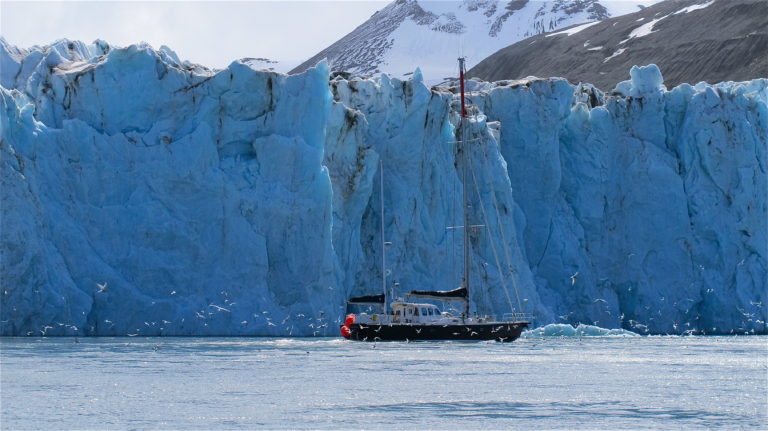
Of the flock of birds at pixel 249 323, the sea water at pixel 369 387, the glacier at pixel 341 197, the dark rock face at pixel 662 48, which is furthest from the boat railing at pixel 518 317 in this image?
the dark rock face at pixel 662 48

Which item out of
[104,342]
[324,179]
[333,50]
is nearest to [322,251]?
[324,179]

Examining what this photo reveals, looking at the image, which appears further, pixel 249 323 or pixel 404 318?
pixel 249 323

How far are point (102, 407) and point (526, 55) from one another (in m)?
108

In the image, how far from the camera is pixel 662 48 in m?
108

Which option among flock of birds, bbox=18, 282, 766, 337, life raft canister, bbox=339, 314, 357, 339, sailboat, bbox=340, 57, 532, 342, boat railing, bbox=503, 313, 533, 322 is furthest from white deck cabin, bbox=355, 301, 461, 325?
boat railing, bbox=503, 313, 533, 322

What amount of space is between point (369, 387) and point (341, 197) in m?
20.1

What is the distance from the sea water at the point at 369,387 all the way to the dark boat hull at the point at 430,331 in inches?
104

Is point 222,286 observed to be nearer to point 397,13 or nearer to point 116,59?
point 116,59

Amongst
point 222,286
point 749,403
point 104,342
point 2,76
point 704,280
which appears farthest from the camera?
point 704,280

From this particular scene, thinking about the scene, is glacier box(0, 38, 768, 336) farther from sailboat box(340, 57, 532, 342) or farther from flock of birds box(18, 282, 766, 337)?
sailboat box(340, 57, 532, 342)

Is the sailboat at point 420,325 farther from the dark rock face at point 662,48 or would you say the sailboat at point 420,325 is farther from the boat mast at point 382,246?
the dark rock face at point 662,48

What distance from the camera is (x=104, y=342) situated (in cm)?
3462

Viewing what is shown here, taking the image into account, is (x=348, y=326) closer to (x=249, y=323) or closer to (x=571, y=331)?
(x=249, y=323)

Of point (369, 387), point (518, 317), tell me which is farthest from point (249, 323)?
point (369, 387)
